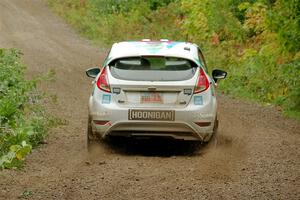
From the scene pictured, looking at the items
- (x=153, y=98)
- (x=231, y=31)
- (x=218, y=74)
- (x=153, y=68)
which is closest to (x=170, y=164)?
(x=153, y=98)

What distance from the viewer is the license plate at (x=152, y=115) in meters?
10.2

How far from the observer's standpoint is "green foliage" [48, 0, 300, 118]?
1777 cm

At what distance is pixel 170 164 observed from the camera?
394 inches

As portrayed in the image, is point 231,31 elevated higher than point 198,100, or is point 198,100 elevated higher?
point 198,100

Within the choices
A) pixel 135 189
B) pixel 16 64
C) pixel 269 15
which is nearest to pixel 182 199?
pixel 135 189

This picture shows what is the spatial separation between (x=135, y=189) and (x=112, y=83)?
2.32 metres

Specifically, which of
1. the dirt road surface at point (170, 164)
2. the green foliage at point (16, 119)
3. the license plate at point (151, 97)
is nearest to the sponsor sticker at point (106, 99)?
the license plate at point (151, 97)

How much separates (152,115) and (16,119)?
Result: 2626 mm

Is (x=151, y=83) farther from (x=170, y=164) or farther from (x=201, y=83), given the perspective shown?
(x=170, y=164)

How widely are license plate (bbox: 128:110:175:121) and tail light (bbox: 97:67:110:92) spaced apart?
0.51m

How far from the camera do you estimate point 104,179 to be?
8938mm

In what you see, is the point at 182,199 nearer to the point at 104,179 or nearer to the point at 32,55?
the point at 104,179

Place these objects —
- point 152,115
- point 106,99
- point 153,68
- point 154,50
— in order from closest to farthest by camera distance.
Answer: point 152,115
point 106,99
point 153,68
point 154,50

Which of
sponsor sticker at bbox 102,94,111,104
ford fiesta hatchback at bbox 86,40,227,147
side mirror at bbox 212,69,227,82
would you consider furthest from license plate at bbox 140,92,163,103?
side mirror at bbox 212,69,227,82
